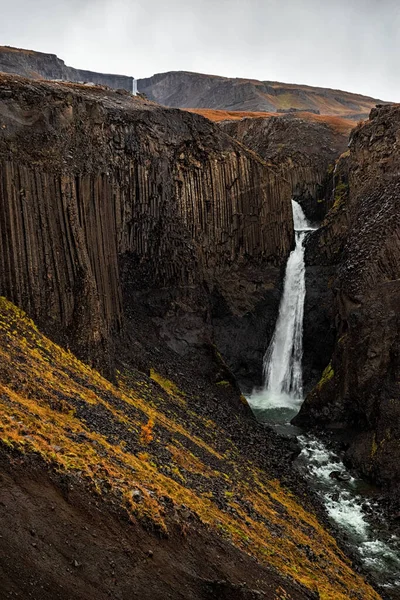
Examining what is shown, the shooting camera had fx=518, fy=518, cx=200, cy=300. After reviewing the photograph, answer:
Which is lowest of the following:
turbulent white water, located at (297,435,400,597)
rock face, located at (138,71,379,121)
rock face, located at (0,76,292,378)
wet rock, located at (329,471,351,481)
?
turbulent white water, located at (297,435,400,597)

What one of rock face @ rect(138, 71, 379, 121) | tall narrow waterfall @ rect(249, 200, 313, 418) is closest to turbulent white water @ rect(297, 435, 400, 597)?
tall narrow waterfall @ rect(249, 200, 313, 418)

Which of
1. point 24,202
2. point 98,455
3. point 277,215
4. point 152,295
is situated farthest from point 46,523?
point 277,215

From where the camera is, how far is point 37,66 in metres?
100

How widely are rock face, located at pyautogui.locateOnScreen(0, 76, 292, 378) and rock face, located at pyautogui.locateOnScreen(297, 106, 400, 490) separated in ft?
21.8

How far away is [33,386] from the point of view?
11.8m

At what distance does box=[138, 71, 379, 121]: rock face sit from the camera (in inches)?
3984

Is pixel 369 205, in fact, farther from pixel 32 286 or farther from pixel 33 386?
pixel 33 386

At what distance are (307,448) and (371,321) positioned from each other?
6.20 m

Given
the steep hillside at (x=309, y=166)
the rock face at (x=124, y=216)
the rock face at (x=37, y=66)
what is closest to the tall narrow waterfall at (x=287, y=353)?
the steep hillside at (x=309, y=166)

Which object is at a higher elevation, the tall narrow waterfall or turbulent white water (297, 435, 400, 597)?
the tall narrow waterfall

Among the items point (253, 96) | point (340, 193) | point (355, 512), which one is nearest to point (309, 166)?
point (340, 193)

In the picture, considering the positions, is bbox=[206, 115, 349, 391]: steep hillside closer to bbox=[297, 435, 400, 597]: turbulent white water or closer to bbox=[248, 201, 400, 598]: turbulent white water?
bbox=[248, 201, 400, 598]: turbulent white water

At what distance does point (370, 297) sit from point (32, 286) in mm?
14458

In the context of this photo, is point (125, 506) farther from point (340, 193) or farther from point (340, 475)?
point (340, 193)
